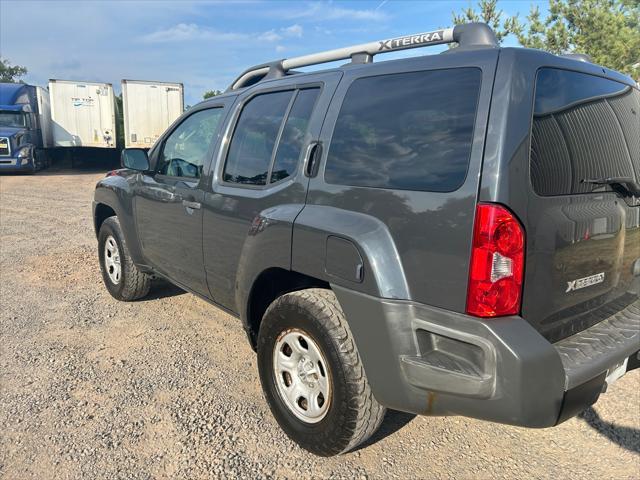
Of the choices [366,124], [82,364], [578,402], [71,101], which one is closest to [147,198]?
[82,364]

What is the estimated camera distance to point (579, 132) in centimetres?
215

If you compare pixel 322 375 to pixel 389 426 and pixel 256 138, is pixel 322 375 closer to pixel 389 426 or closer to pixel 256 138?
pixel 389 426

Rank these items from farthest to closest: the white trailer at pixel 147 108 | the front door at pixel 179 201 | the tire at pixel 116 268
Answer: the white trailer at pixel 147 108, the tire at pixel 116 268, the front door at pixel 179 201

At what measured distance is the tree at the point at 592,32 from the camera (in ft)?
45.0

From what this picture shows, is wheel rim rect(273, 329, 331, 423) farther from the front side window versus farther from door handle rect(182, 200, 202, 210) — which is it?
the front side window

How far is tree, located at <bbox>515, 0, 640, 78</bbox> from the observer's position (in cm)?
1370

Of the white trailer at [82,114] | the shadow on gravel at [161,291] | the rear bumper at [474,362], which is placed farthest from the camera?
the white trailer at [82,114]

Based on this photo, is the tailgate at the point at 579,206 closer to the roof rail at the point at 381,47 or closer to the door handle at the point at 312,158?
the roof rail at the point at 381,47

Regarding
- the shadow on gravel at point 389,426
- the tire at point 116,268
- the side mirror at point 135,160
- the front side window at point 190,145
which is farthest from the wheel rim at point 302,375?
the tire at point 116,268

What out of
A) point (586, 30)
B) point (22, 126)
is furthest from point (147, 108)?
point (586, 30)

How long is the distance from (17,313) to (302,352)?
10.8ft

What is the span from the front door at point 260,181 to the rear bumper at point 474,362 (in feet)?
Answer: 2.09

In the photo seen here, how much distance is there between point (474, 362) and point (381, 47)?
1.94m

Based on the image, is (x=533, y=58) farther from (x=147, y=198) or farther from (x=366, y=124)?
(x=147, y=198)
